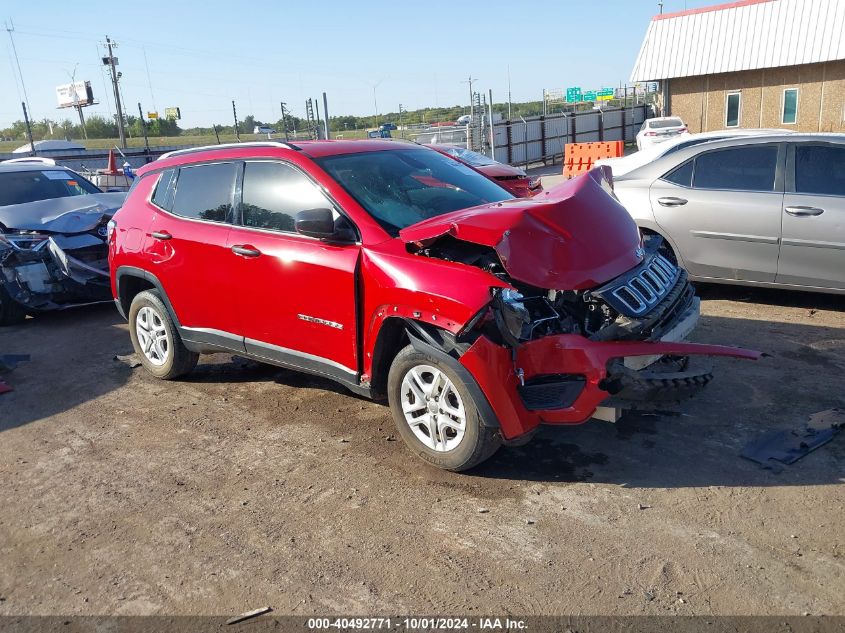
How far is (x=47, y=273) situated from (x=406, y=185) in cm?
518

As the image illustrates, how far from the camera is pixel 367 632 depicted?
9.29ft

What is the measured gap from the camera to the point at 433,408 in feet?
13.0

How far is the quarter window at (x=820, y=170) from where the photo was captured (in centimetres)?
603

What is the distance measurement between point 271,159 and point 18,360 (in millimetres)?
3690

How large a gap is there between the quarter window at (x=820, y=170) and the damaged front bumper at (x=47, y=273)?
7.20 meters

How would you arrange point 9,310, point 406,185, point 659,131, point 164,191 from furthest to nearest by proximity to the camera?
point 659,131
point 9,310
point 164,191
point 406,185

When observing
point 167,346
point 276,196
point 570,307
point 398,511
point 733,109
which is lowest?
point 398,511

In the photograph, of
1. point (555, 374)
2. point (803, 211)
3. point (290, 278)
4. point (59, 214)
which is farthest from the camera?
point (59, 214)

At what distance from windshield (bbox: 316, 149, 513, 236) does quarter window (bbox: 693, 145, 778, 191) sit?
2.66m

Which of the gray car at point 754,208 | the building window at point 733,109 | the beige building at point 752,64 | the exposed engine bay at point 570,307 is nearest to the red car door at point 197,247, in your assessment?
the exposed engine bay at point 570,307

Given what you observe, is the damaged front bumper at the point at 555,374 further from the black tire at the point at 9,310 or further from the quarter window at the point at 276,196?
the black tire at the point at 9,310

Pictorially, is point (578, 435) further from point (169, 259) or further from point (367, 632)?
point (169, 259)

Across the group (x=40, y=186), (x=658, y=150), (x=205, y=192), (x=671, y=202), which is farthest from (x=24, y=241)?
(x=658, y=150)

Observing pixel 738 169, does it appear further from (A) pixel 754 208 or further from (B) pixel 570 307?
(B) pixel 570 307
